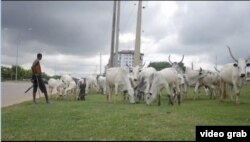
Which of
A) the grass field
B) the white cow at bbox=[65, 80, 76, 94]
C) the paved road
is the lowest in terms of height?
the grass field

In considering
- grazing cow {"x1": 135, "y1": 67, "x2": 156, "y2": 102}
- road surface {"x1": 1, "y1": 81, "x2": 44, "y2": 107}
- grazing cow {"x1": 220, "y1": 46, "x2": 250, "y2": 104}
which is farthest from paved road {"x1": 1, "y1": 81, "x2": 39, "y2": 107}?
grazing cow {"x1": 220, "y1": 46, "x2": 250, "y2": 104}

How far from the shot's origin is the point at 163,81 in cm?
2012

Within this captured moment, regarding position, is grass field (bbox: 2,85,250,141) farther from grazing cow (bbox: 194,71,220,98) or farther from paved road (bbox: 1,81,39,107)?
grazing cow (bbox: 194,71,220,98)

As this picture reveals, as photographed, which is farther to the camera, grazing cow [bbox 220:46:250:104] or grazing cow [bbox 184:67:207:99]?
grazing cow [bbox 184:67:207:99]

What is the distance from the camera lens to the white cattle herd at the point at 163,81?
20.2 metres

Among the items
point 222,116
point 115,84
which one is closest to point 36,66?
point 115,84

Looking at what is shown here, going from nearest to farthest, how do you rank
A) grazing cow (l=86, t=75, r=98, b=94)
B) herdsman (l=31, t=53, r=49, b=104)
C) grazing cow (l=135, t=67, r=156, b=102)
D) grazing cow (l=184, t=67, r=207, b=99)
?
herdsman (l=31, t=53, r=49, b=104) → grazing cow (l=135, t=67, r=156, b=102) → grazing cow (l=184, t=67, r=207, b=99) → grazing cow (l=86, t=75, r=98, b=94)

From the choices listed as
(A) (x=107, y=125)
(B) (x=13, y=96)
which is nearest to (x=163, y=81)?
(A) (x=107, y=125)

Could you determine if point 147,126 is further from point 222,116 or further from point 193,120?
point 222,116

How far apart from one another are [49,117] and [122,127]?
3.22m

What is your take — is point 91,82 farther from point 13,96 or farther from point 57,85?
point 13,96

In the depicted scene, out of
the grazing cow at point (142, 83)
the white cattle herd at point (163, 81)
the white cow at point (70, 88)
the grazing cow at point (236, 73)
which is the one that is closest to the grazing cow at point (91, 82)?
the white cattle herd at point (163, 81)

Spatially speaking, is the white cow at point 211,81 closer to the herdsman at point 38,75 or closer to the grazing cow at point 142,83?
the grazing cow at point 142,83

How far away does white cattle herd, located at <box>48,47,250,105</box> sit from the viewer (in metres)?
20.2
